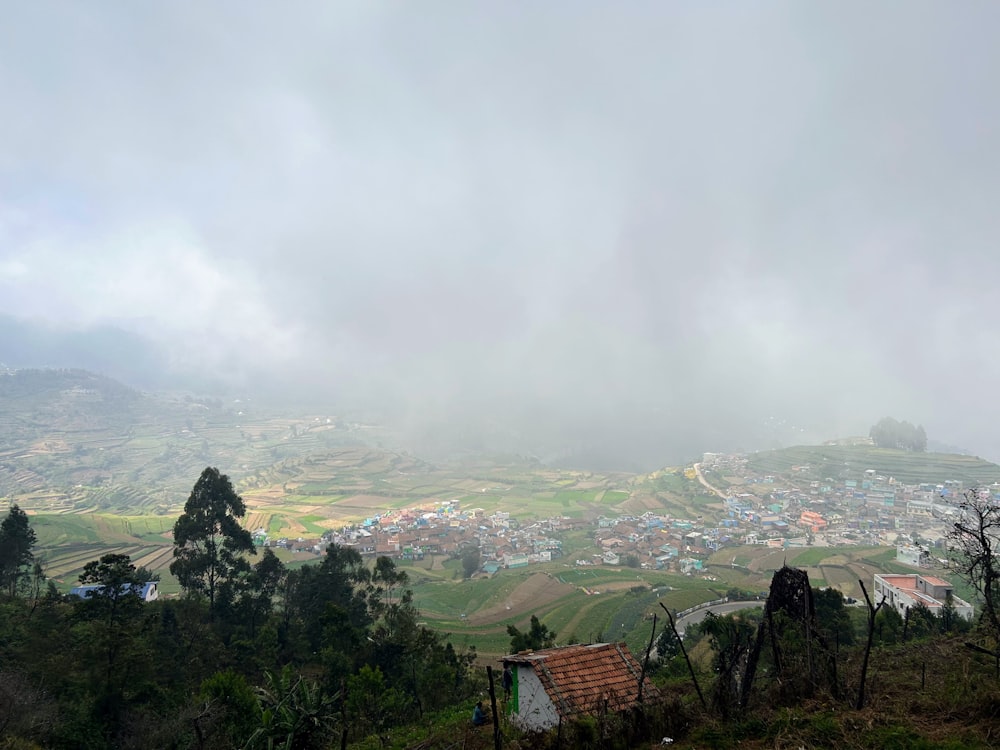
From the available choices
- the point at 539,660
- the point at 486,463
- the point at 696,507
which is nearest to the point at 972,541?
the point at 539,660

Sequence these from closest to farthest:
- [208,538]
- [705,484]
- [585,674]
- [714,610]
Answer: [585,674] → [208,538] → [714,610] → [705,484]

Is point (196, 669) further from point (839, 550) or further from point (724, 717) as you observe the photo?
point (839, 550)

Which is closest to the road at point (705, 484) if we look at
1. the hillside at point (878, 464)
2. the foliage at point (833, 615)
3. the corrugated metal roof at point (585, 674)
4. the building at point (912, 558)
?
the hillside at point (878, 464)

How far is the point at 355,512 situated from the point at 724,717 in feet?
296

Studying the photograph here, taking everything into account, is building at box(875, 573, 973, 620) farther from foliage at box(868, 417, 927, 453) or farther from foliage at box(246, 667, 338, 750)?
foliage at box(868, 417, 927, 453)

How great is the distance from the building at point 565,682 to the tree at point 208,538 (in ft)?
63.5

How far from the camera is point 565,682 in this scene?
11836 millimetres

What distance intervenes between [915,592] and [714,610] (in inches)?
511

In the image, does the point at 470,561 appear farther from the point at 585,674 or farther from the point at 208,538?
the point at 585,674

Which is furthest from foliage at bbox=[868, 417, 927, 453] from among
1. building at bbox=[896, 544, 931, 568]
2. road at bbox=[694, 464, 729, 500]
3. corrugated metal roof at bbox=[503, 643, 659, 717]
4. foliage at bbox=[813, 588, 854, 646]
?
corrugated metal roof at bbox=[503, 643, 659, 717]

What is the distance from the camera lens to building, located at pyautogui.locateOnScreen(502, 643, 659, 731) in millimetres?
11422

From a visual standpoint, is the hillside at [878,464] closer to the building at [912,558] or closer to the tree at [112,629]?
the building at [912,558]

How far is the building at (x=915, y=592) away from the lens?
3288 cm

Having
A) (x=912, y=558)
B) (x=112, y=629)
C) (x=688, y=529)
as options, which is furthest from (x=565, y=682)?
(x=688, y=529)
